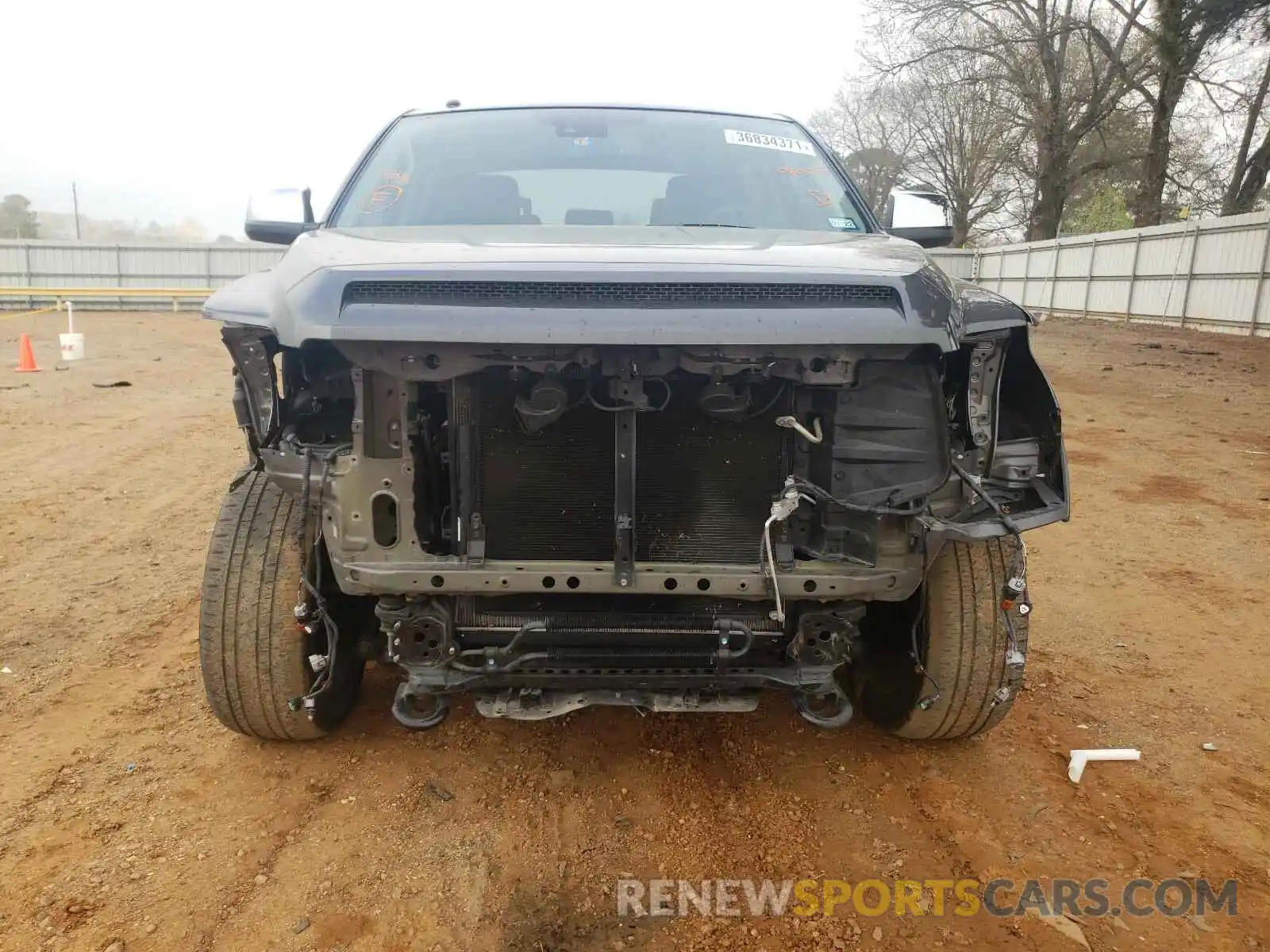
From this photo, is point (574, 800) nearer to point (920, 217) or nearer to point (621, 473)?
point (621, 473)

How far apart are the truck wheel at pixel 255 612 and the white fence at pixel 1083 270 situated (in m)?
12.2

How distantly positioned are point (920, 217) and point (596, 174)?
4.02 feet

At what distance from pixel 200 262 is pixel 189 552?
1066 inches

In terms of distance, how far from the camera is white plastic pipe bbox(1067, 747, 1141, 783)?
2938mm

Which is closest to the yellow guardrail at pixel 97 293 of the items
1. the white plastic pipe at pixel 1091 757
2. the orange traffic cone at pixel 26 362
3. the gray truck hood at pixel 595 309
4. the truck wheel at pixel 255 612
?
the orange traffic cone at pixel 26 362

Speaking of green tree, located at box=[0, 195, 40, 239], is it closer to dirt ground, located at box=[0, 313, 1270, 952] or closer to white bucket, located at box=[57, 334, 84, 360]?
white bucket, located at box=[57, 334, 84, 360]

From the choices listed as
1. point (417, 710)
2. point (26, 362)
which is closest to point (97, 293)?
point (26, 362)

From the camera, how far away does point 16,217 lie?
53812 millimetres

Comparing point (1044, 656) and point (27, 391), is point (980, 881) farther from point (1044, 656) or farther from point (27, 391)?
point (27, 391)

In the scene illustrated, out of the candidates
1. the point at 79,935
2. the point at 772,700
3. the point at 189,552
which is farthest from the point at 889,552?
the point at 189,552

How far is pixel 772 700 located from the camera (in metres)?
3.35

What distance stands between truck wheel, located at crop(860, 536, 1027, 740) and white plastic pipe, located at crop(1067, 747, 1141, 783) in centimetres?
34

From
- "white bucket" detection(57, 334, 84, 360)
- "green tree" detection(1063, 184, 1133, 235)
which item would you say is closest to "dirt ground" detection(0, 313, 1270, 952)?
"white bucket" detection(57, 334, 84, 360)

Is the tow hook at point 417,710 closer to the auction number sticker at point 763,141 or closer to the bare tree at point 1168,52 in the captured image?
the auction number sticker at point 763,141
